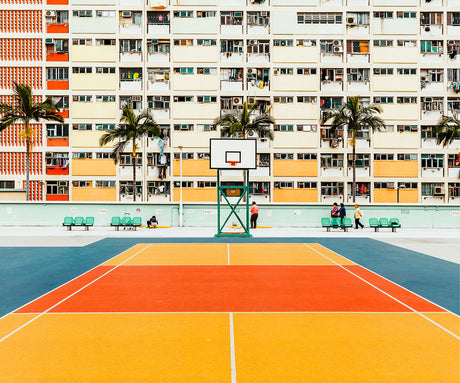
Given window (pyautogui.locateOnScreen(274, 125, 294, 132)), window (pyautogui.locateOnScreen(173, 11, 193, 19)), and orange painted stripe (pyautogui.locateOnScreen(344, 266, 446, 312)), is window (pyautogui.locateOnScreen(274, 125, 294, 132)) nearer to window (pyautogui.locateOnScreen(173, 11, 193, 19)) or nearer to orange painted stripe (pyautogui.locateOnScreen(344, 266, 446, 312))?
window (pyautogui.locateOnScreen(173, 11, 193, 19))

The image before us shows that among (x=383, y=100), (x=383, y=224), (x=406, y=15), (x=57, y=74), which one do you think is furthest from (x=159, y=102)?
(x=406, y=15)

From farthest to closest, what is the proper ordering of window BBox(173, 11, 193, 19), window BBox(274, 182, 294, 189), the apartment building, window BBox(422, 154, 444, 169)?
window BBox(422, 154, 444, 169), window BBox(274, 182, 294, 189), window BBox(173, 11, 193, 19), the apartment building

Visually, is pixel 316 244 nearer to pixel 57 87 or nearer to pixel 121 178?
pixel 121 178

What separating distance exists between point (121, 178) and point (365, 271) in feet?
114

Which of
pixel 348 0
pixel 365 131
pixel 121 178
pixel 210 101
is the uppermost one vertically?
pixel 348 0

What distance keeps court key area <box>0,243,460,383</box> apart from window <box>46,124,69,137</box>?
35070 mm

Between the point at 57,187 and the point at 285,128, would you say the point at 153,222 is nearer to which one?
the point at 57,187

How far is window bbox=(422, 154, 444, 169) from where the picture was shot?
44.7 meters

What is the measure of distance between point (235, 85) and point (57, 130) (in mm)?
20012

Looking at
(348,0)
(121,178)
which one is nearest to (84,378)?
(121,178)

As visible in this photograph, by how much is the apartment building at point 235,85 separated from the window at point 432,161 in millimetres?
111

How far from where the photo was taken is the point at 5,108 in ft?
Result: 115

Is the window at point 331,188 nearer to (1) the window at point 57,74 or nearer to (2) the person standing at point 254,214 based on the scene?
(2) the person standing at point 254,214

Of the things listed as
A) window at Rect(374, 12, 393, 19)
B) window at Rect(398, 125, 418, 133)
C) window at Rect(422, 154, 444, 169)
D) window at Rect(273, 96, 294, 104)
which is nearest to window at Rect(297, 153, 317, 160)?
window at Rect(273, 96, 294, 104)
